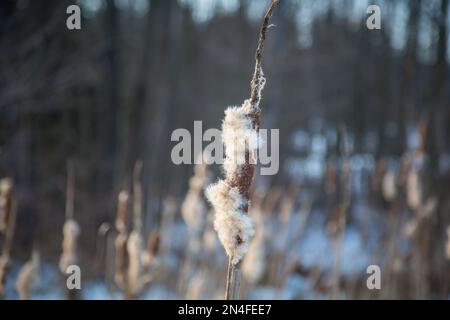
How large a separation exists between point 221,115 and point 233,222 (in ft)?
40.6

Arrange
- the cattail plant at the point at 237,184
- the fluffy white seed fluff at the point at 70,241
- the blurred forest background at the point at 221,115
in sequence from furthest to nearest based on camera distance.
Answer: the blurred forest background at the point at 221,115 → the fluffy white seed fluff at the point at 70,241 → the cattail plant at the point at 237,184

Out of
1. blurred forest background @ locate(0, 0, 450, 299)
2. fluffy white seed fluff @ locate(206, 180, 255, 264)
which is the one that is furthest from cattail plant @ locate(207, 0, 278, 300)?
blurred forest background @ locate(0, 0, 450, 299)

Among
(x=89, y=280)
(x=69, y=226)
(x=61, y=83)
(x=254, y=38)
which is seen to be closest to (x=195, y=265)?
(x=89, y=280)

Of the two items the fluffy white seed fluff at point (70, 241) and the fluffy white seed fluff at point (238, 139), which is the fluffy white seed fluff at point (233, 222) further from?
the fluffy white seed fluff at point (70, 241)

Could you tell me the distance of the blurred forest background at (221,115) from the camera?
4.27m

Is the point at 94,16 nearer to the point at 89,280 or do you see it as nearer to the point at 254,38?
the point at 89,280

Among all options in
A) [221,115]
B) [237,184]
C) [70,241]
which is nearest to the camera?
[237,184]

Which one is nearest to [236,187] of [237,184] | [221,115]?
[237,184]

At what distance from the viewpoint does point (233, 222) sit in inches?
51.0

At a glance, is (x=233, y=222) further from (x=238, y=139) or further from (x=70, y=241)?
(x=70, y=241)

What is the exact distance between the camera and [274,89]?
9078mm

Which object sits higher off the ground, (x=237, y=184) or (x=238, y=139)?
(x=238, y=139)

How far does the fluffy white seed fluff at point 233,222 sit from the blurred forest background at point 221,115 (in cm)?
96

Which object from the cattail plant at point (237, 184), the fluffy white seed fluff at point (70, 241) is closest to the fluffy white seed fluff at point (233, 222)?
the cattail plant at point (237, 184)
